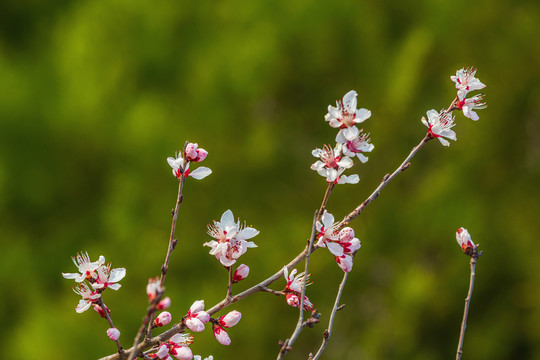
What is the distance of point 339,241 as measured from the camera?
81 centimetres

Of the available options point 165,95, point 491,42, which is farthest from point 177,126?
point 491,42

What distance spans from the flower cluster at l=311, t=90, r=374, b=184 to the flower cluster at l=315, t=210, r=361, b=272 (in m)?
0.06

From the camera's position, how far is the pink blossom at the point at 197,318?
750 mm

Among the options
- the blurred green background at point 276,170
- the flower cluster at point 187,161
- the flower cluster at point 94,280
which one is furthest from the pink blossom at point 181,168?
the blurred green background at point 276,170

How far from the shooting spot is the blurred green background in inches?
119

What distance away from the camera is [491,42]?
12.0ft

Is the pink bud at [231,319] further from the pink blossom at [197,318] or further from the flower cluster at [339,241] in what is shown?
the flower cluster at [339,241]

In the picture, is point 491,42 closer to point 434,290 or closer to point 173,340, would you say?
point 434,290

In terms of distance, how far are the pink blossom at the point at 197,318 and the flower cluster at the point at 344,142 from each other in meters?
0.25

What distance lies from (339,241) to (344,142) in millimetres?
146

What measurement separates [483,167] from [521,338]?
1.03 metres

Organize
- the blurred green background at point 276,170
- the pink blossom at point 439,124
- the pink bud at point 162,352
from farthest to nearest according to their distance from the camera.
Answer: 1. the blurred green background at point 276,170
2. the pink blossom at point 439,124
3. the pink bud at point 162,352

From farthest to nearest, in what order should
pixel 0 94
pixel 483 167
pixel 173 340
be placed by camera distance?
pixel 0 94 < pixel 483 167 < pixel 173 340

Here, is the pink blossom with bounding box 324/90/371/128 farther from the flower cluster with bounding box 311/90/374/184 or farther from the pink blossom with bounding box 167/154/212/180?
the pink blossom with bounding box 167/154/212/180
